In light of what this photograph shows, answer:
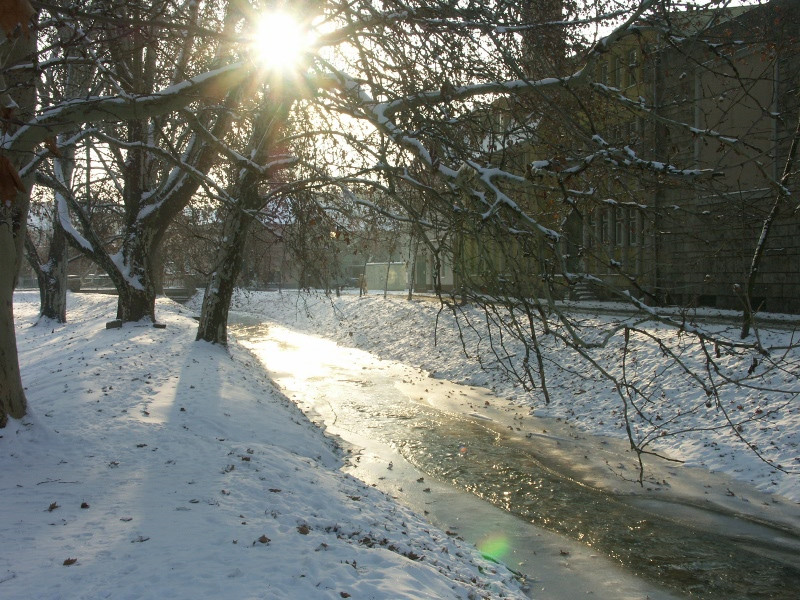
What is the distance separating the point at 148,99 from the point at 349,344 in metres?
19.7

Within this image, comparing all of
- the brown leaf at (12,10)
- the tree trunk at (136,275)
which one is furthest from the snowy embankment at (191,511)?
the tree trunk at (136,275)

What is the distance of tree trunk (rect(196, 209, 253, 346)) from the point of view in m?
13.5

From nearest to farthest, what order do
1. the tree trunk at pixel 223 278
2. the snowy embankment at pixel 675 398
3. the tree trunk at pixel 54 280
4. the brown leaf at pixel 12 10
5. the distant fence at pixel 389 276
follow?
the brown leaf at pixel 12 10
the snowy embankment at pixel 675 398
the tree trunk at pixel 223 278
the tree trunk at pixel 54 280
the distant fence at pixel 389 276

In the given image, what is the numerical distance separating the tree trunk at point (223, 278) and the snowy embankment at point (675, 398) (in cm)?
179

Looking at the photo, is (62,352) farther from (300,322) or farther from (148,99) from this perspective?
(300,322)

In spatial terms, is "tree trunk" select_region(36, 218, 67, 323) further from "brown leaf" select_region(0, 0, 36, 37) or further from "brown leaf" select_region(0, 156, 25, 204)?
"brown leaf" select_region(0, 0, 36, 37)

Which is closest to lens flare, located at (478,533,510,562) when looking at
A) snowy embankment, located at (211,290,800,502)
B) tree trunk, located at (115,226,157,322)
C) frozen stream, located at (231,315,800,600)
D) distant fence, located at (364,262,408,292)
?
frozen stream, located at (231,315,800,600)

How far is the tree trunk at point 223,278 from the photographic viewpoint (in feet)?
44.2

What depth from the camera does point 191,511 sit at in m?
5.07

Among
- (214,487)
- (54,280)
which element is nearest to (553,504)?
(214,487)

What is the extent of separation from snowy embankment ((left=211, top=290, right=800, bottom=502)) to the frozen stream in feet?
2.32

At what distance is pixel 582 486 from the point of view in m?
8.69

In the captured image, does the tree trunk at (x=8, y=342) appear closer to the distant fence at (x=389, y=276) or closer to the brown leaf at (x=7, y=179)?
the brown leaf at (x=7, y=179)

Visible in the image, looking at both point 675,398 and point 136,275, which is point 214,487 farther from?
point 136,275
